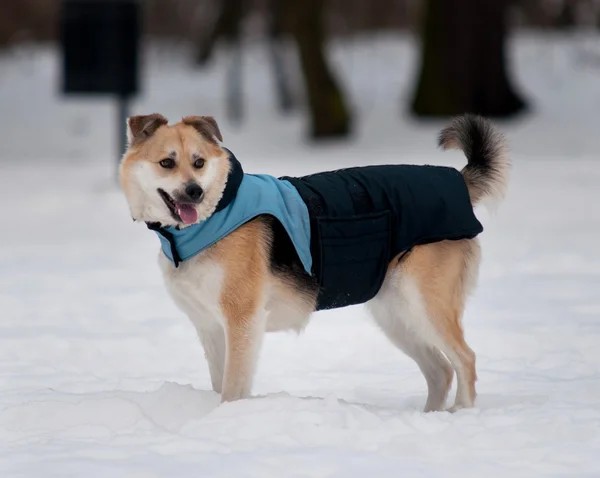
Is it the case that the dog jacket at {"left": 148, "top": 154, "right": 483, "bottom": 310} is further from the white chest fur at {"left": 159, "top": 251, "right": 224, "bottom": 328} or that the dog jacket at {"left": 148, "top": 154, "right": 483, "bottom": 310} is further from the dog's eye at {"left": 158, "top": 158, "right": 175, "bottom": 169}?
the dog's eye at {"left": 158, "top": 158, "right": 175, "bottom": 169}

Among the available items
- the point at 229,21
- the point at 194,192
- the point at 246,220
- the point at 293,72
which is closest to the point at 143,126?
the point at 194,192

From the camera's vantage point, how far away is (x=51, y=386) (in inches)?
225

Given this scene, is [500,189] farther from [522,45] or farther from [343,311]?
[522,45]

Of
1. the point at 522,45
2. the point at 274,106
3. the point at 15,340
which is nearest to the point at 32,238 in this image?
the point at 15,340

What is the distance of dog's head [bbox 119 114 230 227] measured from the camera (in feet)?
15.9

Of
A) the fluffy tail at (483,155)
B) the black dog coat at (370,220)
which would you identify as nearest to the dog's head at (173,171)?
the black dog coat at (370,220)

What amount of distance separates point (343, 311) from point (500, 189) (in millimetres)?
2627

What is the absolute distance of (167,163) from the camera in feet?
16.2

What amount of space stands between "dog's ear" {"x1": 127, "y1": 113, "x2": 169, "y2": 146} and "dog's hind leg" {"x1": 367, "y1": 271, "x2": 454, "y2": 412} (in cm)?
132

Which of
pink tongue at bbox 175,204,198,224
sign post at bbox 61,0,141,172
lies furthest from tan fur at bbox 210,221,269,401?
sign post at bbox 61,0,141,172

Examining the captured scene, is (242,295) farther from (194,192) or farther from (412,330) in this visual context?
(412,330)

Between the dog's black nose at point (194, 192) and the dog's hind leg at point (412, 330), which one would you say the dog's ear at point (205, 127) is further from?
the dog's hind leg at point (412, 330)

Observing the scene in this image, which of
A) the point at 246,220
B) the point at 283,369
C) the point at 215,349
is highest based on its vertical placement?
the point at 246,220

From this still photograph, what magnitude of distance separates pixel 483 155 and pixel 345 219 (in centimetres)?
87
